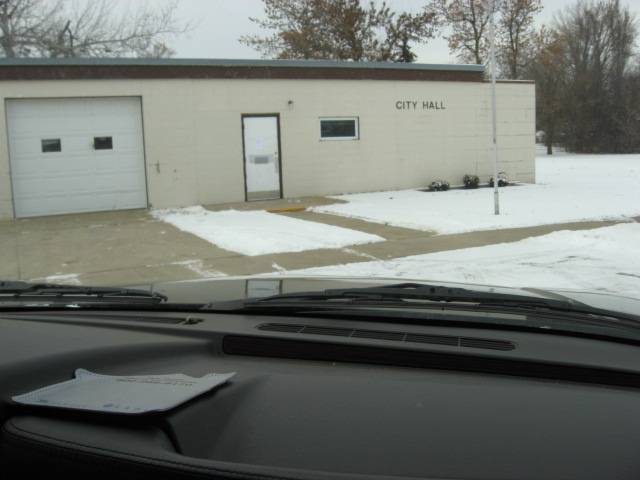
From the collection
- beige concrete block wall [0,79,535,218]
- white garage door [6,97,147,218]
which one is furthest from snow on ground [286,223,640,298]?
white garage door [6,97,147,218]

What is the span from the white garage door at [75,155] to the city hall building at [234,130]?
0.08 ft

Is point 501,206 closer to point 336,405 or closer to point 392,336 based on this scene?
point 392,336

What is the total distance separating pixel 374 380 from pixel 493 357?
44 cm

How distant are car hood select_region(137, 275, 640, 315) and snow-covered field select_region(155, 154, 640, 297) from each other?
4100mm

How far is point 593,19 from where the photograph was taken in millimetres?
48344

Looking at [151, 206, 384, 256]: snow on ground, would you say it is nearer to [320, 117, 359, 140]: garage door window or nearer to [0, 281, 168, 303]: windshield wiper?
[320, 117, 359, 140]: garage door window

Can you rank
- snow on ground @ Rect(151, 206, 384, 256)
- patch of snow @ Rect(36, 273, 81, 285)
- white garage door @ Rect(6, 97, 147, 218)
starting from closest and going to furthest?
patch of snow @ Rect(36, 273, 81, 285) < snow on ground @ Rect(151, 206, 384, 256) < white garage door @ Rect(6, 97, 147, 218)

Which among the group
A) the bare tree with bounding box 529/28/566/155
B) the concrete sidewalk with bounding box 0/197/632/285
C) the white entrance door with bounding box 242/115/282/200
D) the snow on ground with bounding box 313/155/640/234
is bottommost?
the concrete sidewalk with bounding box 0/197/632/285

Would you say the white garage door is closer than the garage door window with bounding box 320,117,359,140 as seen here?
Yes

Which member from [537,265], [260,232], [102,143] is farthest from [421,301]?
[102,143]

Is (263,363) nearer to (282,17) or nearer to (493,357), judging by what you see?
(493,357)

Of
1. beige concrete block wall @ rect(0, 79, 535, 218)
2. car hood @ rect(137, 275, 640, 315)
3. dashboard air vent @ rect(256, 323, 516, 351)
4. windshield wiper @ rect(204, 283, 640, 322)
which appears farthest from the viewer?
beige concrete block wall @ rect(0, 79, 535, 218)

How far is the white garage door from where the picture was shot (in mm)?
15102

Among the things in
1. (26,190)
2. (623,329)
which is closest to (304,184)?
(26,190)
